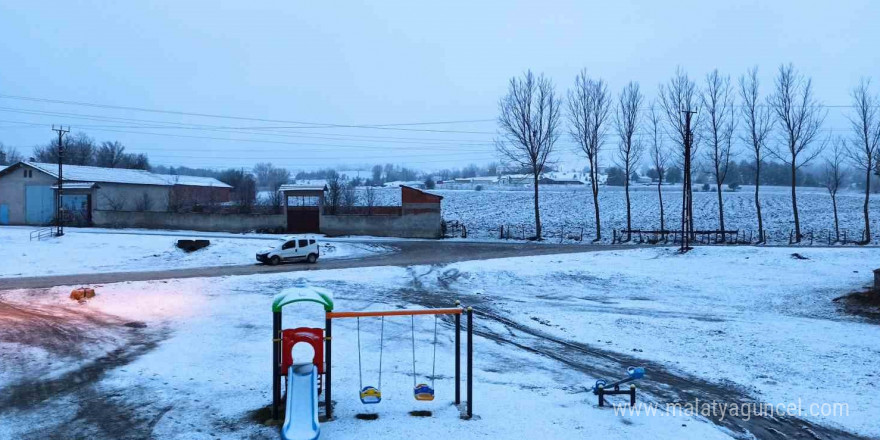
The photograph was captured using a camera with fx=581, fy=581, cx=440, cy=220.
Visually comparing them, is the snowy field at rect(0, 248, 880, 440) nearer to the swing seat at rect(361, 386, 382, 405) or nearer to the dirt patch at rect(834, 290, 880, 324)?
the swing seat at rect(361, 386, 382, 405)

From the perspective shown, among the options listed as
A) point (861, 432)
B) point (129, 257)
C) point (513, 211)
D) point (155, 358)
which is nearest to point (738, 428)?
point (861, 432)

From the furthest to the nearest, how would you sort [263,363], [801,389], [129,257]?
[129,257], [263,363], [801,389]

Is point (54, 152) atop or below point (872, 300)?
atop

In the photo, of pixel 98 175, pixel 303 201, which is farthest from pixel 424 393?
pixel 98 175

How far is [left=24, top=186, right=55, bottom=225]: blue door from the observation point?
51.7 m

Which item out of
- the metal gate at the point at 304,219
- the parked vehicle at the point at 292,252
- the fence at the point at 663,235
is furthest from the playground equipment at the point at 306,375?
the metal gate at the point at 304,219

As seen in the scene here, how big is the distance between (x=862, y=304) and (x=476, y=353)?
14.7m

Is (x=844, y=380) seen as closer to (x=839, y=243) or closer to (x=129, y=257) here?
(x=129, y=257)

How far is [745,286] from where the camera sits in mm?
24391

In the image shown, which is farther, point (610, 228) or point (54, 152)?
point (54, 152)

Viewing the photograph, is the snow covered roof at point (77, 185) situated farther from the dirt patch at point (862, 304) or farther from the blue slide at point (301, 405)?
the dirt patch at point (862, 304)

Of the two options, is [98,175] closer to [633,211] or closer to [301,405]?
[301,405]

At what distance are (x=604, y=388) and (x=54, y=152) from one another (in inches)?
4157

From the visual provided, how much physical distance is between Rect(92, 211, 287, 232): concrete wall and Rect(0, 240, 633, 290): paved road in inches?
439
